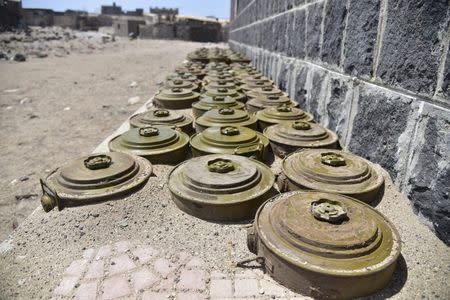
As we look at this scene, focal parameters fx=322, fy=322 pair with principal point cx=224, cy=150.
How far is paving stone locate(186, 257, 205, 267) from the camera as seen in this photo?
5.83 feet

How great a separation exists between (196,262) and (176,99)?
337 cm

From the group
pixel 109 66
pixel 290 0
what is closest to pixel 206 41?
pixel 109 66

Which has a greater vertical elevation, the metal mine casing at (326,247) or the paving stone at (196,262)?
the metal mine casing at (326,247)

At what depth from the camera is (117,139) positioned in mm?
3287

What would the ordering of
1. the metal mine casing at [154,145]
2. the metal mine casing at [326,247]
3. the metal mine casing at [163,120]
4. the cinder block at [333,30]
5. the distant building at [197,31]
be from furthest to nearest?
the distant building at [197,31]
the metal mine casing at [163,120]
the cinder block at [333,30]
the metal mine casing at [154,145]
the metal mine casing at [326,247]

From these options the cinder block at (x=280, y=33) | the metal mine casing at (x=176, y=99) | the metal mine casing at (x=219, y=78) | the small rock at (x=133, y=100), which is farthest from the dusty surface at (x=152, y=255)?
the small rock at (x=133, y=100)

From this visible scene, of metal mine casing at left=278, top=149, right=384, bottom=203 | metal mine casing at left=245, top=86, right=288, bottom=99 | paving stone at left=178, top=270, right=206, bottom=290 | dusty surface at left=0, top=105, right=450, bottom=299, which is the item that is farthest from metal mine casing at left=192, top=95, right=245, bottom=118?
paving stone at left=178, top=270, right=206, bottom=290

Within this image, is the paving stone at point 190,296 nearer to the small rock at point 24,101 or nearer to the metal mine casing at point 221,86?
the metal mine casing at point 221,86

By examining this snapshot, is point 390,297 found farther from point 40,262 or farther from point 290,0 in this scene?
point 290,0

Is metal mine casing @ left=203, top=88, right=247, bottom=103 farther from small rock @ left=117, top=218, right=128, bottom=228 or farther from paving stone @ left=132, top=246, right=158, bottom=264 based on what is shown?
paving stone @ left=132, top=246, right=158, bottom=264

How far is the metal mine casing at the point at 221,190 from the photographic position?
2.10 metres

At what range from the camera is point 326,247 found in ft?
5.08

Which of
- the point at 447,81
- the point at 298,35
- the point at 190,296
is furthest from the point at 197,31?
the point at 190,296

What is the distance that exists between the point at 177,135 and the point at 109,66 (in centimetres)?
1400
